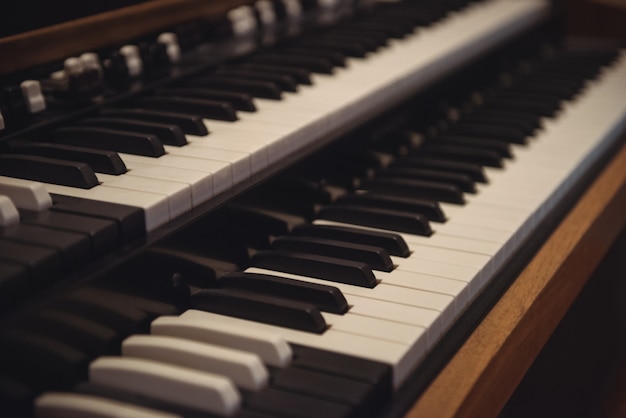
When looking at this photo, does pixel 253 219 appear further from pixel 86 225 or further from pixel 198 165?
pixel 86 225

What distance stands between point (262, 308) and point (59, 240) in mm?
318

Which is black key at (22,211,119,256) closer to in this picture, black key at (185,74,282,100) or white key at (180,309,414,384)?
white key at (180,309,414,384)

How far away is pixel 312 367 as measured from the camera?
1228mm

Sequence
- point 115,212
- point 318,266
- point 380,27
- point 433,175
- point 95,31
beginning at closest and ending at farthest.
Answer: point 115,212
point 318,266
point 95,31
point 433,175
point 380,27

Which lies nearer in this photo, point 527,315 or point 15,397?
point 15,397

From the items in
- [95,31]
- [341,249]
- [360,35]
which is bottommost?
[341,249]

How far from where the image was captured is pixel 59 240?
1235mm

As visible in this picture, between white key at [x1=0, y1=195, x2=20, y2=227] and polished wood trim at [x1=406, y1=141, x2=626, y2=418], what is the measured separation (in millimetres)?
610

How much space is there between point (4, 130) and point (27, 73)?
17cm

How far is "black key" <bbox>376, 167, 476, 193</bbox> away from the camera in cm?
198

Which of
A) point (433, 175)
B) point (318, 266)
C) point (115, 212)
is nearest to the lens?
point (115, 212)

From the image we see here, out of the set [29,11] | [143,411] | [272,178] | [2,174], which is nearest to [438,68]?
[272,178]

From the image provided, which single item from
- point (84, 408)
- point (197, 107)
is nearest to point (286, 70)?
point (197, 107)

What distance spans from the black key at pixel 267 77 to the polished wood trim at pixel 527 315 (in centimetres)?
65
